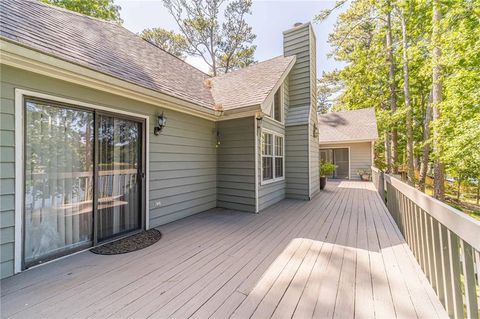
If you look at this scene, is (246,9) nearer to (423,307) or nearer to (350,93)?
(350,93)

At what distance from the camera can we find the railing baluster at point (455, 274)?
67.0 inches

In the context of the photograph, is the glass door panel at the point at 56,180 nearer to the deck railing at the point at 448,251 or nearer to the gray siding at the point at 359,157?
the deck railing at the point at 448,251

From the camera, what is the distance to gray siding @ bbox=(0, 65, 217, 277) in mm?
2342

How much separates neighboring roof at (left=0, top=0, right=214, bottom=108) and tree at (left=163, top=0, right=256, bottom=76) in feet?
28.7

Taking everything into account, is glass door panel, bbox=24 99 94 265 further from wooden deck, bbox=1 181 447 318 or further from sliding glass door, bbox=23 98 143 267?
wooden deck, bbox=1 181 447 318

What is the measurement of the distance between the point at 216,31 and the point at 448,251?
1518 centimetres

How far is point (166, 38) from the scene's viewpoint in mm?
13508

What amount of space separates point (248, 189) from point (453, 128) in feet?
22.1

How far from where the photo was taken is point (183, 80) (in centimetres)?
555

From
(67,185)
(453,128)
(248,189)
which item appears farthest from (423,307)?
(453,128)

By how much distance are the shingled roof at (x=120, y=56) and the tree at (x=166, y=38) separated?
8266 mm

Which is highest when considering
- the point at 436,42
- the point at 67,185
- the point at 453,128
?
the point at 436,42

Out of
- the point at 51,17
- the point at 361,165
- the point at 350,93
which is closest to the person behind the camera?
the point at 51,17

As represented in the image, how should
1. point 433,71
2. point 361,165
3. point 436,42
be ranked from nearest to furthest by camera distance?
1. point 436,42
2. point 433,71
3. point 361,165
